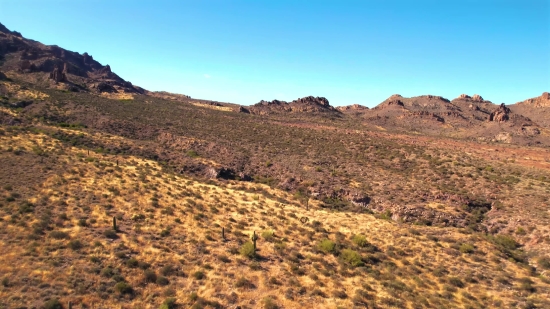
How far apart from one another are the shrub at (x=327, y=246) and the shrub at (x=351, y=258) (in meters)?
0.89

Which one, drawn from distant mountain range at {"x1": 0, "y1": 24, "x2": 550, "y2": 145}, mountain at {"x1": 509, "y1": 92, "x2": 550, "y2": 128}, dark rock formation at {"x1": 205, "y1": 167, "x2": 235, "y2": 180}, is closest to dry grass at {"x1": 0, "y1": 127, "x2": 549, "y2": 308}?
dark rock formation at {"x1": 205, "y1": 167, "x2": 235, "y2": 180}

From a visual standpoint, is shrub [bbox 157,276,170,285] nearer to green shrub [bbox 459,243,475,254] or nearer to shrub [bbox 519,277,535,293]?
shrub [bbox 519,277,535,293]

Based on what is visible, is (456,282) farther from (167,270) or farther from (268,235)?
(167,270)

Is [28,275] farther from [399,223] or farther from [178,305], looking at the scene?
[399,223]

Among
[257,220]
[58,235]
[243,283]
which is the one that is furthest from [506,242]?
[58,235]

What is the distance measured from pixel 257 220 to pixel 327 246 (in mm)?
7166

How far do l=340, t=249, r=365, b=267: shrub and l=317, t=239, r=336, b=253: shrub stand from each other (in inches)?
35.1

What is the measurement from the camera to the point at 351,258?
2016 cm

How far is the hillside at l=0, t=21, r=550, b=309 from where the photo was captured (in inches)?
627

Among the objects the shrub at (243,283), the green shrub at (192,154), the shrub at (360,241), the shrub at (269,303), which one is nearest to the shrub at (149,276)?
the shrub at (243,283)

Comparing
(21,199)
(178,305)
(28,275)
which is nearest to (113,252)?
(28,275)

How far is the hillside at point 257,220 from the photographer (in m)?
15.9

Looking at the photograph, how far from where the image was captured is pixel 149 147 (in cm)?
4516

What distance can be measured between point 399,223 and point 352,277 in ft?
38.5
